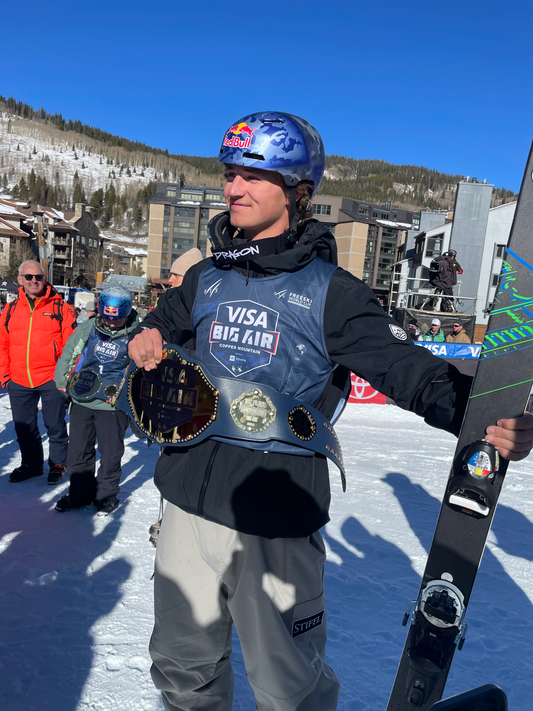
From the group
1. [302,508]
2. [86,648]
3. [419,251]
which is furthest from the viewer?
[419,251]

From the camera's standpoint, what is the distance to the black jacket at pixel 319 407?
1.46 m

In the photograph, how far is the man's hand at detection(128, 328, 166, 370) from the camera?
170cm

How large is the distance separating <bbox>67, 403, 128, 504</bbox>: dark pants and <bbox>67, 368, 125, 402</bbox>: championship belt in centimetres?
19

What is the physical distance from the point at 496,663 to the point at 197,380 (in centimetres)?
243

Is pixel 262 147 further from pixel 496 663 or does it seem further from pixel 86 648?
pixel 496 663

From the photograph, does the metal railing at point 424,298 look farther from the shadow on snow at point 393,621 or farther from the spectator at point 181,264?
the shadow on snow at point 393,621

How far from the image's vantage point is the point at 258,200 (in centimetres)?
171

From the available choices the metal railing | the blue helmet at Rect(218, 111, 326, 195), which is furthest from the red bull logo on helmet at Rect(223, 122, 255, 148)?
the metal railing

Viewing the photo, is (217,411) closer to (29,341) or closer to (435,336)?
(29,341)

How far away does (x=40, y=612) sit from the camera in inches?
111

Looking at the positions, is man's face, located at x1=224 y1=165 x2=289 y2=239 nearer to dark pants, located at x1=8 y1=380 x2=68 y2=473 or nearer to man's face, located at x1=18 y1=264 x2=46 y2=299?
man's face, located at x1=18 y1=264 x2=46 y2=299

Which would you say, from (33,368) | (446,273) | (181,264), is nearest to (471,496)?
(181,264)

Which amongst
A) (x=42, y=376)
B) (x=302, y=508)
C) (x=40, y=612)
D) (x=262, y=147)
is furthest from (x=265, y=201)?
(x=42, y=376)

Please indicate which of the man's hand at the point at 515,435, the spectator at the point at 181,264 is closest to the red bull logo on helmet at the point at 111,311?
the spectator at the point at 181,264
